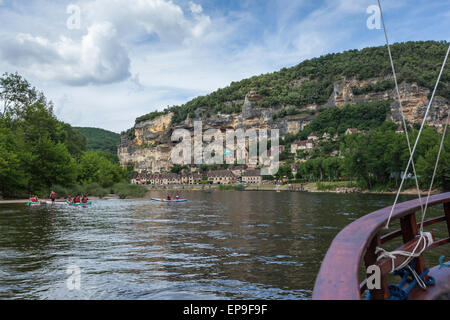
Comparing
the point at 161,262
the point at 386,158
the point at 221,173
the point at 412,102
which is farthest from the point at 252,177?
the point at 161,262

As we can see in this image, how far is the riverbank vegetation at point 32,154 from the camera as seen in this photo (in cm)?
4606

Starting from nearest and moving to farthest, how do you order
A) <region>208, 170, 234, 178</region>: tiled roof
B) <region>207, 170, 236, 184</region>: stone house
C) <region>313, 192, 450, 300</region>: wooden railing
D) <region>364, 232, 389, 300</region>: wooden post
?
<region>313, 192, 450, 300</region>: wooden railing → <region>364, 232, 389, 300</region>: wooden post → <region>207, 170, 236, 184</region>: stone house → <region>208, 170, 234, 178</region>: tiled roof

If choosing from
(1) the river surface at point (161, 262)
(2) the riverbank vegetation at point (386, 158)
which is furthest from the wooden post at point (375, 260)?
(2) the riverbank vegetation at point (386, 158)

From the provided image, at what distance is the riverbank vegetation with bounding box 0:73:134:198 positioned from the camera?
151 ft

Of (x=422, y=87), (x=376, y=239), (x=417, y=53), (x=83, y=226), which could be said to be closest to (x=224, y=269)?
(x=376, y=239)

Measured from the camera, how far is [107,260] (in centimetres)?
1275

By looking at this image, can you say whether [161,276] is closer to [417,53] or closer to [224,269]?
[224,269]

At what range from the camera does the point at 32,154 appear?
163ft

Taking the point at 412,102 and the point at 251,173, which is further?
the point at 251,173

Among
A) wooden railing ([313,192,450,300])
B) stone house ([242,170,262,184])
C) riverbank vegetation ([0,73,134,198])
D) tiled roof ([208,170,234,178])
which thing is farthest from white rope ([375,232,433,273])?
tiled roof ([208,170,234,178])

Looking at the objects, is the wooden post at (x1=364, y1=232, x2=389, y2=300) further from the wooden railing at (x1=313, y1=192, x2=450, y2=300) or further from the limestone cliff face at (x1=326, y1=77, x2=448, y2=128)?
the limestone cliff face at (x1=326, y1=77, x2=448, y2=128)

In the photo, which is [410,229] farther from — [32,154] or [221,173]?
[221,173]

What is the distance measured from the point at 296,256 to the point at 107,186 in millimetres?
64350
